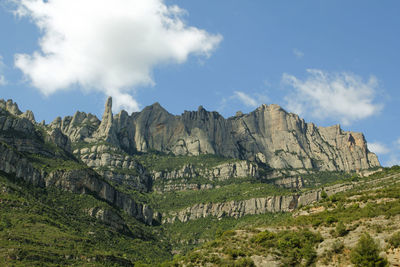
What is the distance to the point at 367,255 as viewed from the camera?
65875 millimetres

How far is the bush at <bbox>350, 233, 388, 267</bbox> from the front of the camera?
6400 cm

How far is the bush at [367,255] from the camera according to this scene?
64000 millimetres

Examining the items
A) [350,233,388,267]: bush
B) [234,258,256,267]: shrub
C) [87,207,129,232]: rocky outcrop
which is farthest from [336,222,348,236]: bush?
[87,207,129,232]: rocky outcrop

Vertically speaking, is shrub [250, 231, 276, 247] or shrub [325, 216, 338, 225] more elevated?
shrub [325, 216, 338, 225]

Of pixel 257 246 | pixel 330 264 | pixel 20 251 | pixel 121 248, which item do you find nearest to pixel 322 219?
pixel 257 246

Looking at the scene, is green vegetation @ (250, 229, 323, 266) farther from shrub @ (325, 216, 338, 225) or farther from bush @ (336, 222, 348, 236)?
shrub @ (325, 216, 338, 225)

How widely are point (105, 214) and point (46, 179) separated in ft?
99.0

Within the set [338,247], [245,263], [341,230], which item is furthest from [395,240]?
[245,263]

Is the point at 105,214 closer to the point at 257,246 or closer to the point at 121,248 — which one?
the point at 121,248

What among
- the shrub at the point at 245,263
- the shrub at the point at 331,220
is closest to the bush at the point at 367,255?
the shrub at the point at 245,263

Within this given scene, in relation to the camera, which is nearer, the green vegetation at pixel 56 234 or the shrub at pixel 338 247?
the shrub at pixel 338 247

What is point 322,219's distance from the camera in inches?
3888

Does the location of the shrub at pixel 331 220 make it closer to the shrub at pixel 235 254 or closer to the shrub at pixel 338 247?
the shrub at pixel 338 247

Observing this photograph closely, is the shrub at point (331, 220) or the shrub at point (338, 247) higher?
the shrub at point (331, 220)
